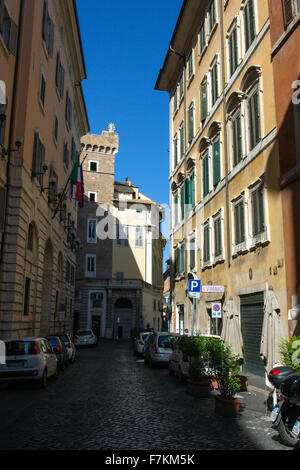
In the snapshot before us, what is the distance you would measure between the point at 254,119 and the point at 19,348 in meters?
10.6

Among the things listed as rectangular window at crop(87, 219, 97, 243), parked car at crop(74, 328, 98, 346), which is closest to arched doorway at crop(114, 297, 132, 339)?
rectangular window at crop(87, 219, 97, 243)

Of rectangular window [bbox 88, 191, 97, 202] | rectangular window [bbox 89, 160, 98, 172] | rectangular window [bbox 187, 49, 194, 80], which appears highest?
rectangular window [bbox 89, 160, 98, 172]

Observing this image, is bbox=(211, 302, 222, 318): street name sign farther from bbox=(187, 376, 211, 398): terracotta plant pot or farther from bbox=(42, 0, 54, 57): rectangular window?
bbox=(42, 0, 54, 57): rectangular window

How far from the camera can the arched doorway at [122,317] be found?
53719mm

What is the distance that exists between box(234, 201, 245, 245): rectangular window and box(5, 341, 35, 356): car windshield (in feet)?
26.3

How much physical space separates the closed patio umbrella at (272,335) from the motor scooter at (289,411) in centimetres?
453

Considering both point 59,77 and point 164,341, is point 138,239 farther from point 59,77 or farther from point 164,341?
point 164,341

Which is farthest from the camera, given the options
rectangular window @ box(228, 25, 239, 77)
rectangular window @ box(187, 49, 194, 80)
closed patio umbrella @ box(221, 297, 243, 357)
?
rectangular window @ box(187, 49, 194, 80)

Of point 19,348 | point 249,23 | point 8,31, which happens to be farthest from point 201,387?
point 8,31

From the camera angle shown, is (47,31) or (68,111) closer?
(47,31)

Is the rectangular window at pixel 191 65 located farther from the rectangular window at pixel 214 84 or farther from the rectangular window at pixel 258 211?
the rectangular window at pixel 258 211

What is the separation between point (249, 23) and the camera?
53.5 ft

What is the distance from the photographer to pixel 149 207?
5900cm

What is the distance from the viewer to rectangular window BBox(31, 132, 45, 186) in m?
20.2
